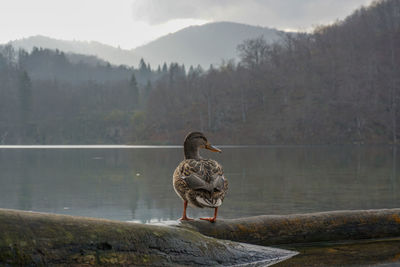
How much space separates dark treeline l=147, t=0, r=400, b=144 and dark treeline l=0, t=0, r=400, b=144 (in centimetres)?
18

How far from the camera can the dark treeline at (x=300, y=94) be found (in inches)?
3103

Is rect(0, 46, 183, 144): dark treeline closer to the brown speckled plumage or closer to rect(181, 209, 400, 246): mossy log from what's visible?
rect(181, 209, 400, 246): mossy log

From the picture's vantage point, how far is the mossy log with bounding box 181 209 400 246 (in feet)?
20.1

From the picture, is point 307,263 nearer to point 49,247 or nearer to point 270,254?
point 270,254

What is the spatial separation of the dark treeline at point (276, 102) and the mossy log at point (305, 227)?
7062cm

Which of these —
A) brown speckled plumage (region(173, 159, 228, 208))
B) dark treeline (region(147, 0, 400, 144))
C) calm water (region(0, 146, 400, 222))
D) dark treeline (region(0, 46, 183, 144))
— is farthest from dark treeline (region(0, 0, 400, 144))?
brown speckled plumage (region(173, 159, 228, 208))

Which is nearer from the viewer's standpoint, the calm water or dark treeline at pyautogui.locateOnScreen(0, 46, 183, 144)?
the calm water

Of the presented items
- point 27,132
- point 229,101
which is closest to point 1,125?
→ point 27,132

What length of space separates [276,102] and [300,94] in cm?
473

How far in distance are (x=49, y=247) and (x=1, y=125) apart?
125 metres

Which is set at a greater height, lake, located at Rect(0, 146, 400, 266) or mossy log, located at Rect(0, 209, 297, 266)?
mossy log, located at Rect(0, 209, 297, 266)

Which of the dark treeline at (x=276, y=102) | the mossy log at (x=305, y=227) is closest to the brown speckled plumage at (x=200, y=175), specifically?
the mossy log at (x=305, y=227)

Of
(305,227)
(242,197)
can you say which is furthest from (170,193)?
(305,227)

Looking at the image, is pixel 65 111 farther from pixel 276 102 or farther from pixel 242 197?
pixel 242 197
